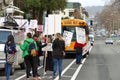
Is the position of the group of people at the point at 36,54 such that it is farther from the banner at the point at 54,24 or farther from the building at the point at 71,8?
the building at the point at 71,8

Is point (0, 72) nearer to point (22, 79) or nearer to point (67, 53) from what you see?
point (22, 79)

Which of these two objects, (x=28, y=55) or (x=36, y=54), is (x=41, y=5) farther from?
(x=28, y=55)

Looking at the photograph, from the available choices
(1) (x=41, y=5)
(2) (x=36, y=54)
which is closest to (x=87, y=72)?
(2) (x=36, y=54)

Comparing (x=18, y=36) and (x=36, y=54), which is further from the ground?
(x=18, y=36)

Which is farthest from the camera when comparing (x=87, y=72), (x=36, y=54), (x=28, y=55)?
(x=87, y=72)

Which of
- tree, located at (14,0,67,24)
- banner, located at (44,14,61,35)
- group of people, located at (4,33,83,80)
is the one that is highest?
tree, located at (14,0,67,24)

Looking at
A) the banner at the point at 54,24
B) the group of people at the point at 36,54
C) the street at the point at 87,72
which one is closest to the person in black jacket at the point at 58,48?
the group of people at the point at 36,54

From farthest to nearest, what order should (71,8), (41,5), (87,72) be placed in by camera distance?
1. (71,8)
2. (41,5)
3. (87,72)

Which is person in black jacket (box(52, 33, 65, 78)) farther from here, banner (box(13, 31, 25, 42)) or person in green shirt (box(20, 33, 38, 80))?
banner (box(13, 31, 25, 42))

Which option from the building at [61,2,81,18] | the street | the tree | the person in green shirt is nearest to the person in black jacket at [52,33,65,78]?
the street

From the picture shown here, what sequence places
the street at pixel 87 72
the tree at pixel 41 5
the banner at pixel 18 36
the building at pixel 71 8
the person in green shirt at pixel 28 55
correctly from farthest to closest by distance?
the building at pixel 71 8, the tree at pixel 41 5, the banner at pixel 18 36, the street at pixel 87 72, the person in green shirt at pixel 28 55

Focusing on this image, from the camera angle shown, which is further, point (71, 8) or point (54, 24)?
point (71, 8)

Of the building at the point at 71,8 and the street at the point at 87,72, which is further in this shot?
the building at the point at 71,8

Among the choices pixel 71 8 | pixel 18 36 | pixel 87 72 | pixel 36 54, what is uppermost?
pixel 71 8
